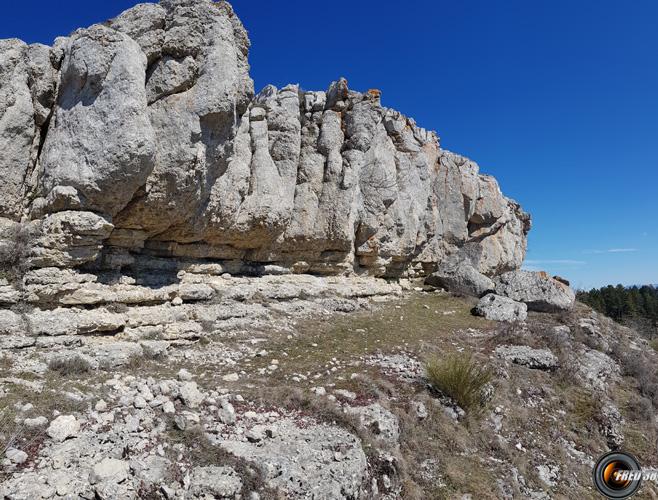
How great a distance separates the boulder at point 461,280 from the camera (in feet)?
71.7

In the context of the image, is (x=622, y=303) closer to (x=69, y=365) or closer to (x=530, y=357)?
(x=530, y=357)

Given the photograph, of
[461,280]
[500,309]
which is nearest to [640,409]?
[500,309]

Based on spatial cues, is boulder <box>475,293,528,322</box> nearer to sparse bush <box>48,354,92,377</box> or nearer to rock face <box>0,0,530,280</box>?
rock face <box>0,0,530,280</box>

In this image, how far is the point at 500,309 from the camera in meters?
17.8

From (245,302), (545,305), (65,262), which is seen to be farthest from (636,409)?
(65,262)

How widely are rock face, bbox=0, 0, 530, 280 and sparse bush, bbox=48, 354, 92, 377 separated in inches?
113

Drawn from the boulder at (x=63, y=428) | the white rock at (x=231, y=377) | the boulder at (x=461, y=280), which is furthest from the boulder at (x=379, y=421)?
the boulder at (x=461, y=280)

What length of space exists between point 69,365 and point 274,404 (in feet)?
12.7

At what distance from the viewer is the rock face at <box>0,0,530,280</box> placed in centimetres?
927

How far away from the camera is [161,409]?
6258 mm

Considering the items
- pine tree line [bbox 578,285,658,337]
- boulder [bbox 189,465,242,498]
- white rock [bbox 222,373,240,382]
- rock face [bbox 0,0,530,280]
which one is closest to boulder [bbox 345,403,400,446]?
white rock [bbox 222,373,240,382]

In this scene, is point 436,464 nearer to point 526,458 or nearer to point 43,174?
point 526,458

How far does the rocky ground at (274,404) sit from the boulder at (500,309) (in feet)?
10.6

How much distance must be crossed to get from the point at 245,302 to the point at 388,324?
521cm
